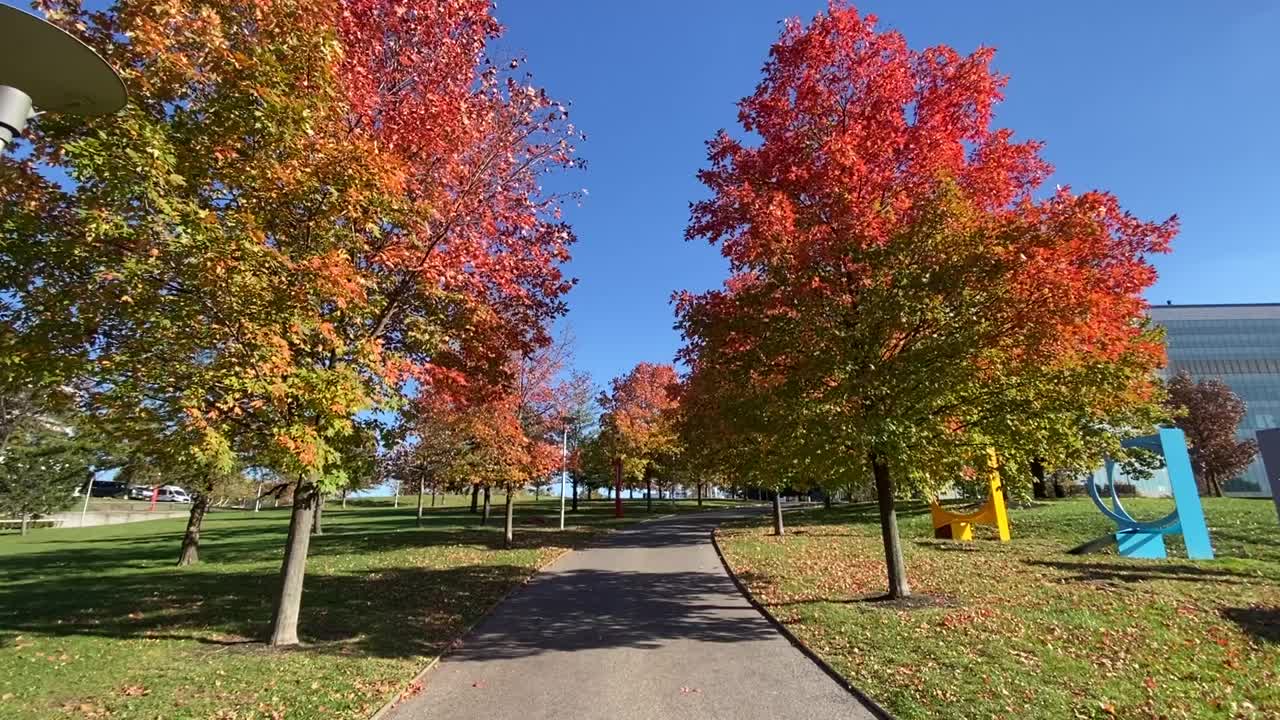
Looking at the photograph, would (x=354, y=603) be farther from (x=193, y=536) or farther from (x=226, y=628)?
(x=193, y=536)

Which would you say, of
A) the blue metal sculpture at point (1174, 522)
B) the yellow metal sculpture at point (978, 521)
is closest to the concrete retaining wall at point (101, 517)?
the yellow metal sculpture at point (978, 521)

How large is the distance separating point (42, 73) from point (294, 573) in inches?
303

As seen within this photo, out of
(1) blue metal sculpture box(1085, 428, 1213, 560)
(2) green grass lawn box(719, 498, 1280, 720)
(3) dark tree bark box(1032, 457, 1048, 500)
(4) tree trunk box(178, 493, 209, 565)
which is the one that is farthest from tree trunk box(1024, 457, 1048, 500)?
(4) tree trunk box(178, 493, 209, 565)

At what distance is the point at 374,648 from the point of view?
845cm

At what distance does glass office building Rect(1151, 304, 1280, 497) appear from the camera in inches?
3447

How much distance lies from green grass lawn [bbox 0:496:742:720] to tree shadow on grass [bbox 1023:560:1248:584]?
1210 centimetres

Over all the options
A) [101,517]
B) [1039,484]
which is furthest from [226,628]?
[101,517]

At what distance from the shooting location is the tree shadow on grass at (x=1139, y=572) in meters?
12.1

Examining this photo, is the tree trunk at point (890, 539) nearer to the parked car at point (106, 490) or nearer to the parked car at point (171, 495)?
the parked car at point (171, 495)

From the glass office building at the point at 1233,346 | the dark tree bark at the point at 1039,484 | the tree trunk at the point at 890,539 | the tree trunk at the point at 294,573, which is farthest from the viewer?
the glass office building at the point at 1233,346

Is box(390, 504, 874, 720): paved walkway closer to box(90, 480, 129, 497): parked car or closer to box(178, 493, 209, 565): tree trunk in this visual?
box(178, 493, 209, 565): tree trunk

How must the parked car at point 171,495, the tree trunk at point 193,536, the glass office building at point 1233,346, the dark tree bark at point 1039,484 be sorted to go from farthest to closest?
1. the glass office building at point 1233,346
2. the parked car at point 171,495
3. the dark tree bark at point 1039,484
4. the tree trunk at point 193,536

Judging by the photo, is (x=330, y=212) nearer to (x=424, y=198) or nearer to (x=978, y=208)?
(x=424, y=198)

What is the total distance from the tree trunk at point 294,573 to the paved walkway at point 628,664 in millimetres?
2487
